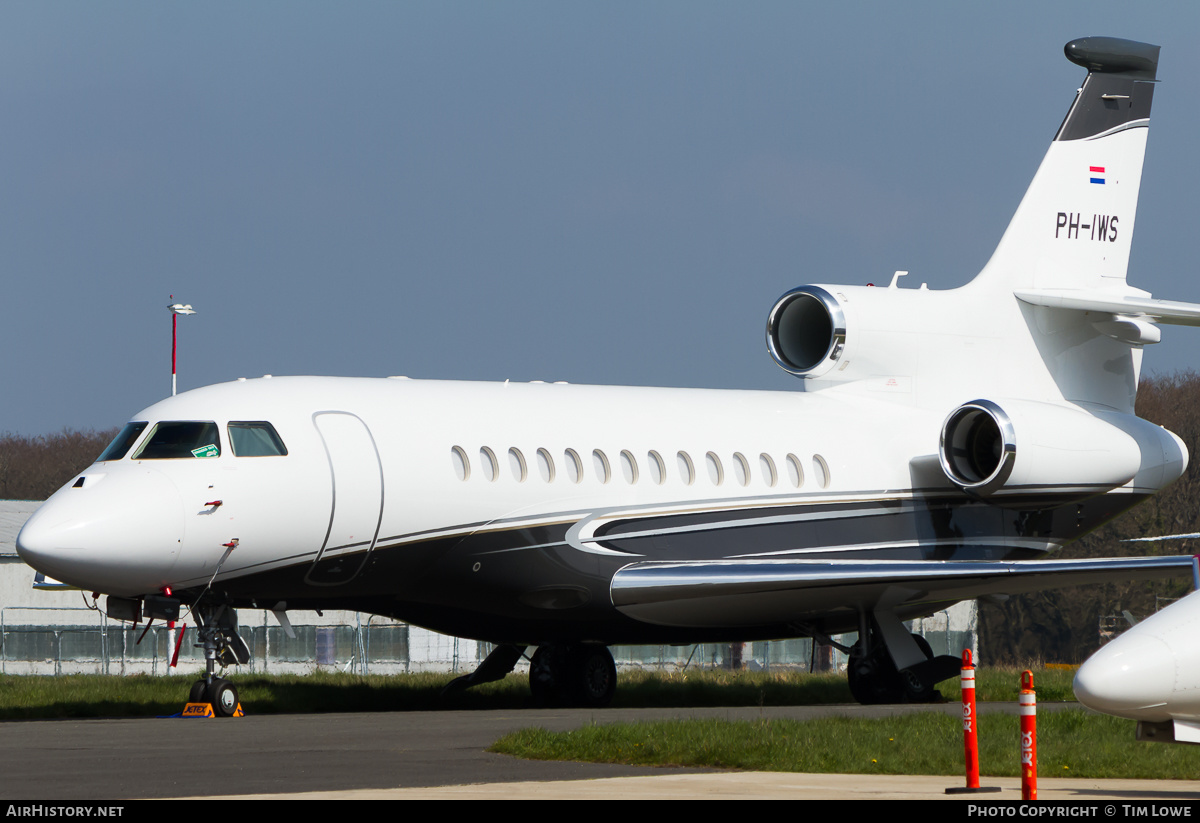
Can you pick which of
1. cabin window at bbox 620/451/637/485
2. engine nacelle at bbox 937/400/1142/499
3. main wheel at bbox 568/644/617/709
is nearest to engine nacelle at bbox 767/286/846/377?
engine nacelle at bbox 937/400/1142/499

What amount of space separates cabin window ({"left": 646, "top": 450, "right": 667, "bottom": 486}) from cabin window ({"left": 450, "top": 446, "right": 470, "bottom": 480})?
9.31 feet

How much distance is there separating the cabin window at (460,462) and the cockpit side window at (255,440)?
83.1 inches

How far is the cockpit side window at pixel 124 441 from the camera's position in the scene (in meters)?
18.0

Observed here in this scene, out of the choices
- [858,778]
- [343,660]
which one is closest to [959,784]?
[858,778]

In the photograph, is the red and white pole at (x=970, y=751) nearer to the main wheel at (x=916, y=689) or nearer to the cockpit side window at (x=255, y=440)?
the cockpit side window at (x=255, y=440)

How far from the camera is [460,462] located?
19516 millimetres

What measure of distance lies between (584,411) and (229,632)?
5.41 meters

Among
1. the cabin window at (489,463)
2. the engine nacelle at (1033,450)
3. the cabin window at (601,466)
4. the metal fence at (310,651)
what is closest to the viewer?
the cabin window at (489,463)

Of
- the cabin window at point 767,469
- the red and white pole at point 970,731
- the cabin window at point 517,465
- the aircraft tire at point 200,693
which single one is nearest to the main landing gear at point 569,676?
the cabin window at point 517,465

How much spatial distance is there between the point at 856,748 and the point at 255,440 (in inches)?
316

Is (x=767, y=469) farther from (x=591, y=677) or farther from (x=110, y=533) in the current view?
(x=110, y=533)

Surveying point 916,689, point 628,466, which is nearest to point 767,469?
point 628,466

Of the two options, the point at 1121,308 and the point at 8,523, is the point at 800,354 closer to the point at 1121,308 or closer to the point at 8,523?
the point at 1121,308

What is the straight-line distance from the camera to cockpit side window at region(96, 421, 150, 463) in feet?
59.1
